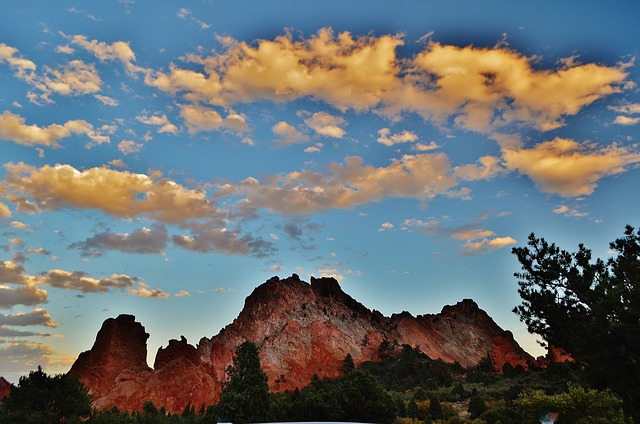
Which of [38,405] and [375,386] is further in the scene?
[375,386]

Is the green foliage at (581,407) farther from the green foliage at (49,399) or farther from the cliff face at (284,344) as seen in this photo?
the cliff face at (284,344)

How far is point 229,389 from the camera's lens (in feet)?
127

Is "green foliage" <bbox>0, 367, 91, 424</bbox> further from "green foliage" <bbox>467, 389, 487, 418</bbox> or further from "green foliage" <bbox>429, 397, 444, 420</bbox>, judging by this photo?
"green foliage" <bbox>467, 389, 487, 418</bbox>

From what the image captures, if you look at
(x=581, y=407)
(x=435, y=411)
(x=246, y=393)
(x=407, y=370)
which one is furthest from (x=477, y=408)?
(x=407, y=370)

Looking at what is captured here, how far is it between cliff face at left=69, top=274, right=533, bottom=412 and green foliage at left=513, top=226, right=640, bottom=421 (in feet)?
176

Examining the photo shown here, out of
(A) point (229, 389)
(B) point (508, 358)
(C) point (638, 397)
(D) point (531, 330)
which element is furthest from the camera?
(B) point (508, 358)

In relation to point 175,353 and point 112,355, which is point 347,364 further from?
point 112,355

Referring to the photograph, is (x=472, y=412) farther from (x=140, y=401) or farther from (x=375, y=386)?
(x=140, y=401)

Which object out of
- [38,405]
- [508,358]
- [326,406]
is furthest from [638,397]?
[508,358]

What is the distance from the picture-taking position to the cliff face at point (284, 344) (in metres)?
69.4

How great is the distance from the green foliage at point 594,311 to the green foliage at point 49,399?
3128 cm

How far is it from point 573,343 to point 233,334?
9391 cm

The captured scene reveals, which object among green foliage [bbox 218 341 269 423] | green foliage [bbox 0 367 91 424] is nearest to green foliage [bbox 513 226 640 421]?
green foliage [bbox 218 341 269 423]

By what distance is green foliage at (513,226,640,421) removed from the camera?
14453mm
